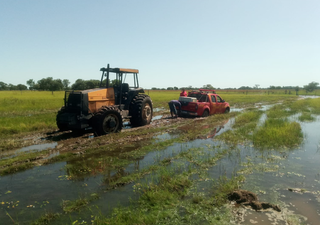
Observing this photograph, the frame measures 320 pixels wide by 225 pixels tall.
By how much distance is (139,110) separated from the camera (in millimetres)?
11281

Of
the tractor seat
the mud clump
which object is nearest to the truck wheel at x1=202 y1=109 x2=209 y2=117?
the tractor seat

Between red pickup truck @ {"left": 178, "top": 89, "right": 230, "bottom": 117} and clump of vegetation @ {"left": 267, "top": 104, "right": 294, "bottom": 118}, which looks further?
clump of vegetation @ {"left": 267, "top": 104, "right": 294, "bottom": 118}

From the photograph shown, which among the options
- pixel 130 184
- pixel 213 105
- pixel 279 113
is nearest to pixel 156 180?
pixel 130 184

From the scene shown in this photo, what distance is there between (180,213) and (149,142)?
483 cm

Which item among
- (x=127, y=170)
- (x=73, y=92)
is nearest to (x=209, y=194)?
(x=127, y=170)

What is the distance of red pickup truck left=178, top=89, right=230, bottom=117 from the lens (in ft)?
47.0

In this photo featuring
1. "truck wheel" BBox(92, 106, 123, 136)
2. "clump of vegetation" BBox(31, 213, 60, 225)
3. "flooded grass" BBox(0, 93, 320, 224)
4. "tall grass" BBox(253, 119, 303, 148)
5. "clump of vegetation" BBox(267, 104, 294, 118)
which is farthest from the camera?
"clump of vegetation" BBox(267, 104, 294, 118)

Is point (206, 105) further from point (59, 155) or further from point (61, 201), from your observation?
point (61, 201)

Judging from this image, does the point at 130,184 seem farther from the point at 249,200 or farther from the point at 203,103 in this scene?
the point at 203,103

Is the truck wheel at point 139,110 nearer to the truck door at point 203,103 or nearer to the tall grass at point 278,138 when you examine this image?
the truck door at point 203,103

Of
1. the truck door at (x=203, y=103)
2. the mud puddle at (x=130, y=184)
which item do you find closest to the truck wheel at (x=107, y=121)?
the mud puddle at (x=130, y=184)

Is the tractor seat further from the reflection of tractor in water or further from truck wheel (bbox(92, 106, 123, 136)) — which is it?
truck wheel (bbox(92, 106, 123, 136))

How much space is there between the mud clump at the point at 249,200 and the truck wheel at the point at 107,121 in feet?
20.0

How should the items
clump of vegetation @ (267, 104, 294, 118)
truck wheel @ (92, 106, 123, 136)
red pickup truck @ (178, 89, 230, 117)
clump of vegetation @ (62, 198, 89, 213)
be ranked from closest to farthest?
clump of vegetation @ (62, 198, 89, 213), truck wheel @ (92, 106, 123, 136), red pickup truck @ (178, 89, 230, 117), clump of vegetation @ (267, 104, 294, 118)
